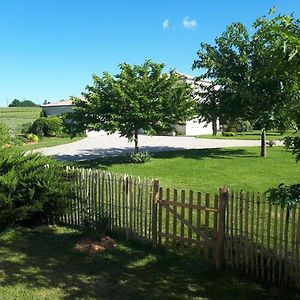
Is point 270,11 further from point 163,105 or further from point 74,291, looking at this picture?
point 74,291

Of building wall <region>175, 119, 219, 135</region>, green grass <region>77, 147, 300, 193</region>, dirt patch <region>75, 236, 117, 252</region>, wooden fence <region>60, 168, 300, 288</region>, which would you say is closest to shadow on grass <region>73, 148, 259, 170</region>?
green grass <region>77, 147, 300, 193</region>

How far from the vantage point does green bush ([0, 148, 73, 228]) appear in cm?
866

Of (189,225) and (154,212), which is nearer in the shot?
(189,225)

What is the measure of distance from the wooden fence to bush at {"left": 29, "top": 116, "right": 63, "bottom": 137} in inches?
1340

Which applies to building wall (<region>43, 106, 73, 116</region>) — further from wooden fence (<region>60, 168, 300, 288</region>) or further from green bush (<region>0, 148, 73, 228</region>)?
wooden fence (<region>60, 168, 300, 288</region>)

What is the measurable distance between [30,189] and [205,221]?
402 cm

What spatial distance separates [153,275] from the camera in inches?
264

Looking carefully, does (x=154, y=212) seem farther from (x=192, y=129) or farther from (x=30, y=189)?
(x=192, y=129)

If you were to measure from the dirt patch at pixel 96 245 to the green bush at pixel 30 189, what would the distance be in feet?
4.94

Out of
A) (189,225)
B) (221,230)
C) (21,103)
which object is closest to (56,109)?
(189,225)

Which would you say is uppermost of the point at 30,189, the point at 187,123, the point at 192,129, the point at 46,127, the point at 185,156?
the point at 187,123

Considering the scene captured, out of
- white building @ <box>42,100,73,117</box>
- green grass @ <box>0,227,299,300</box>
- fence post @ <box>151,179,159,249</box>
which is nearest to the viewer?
green grass @ <box>0,227,299,300</box>

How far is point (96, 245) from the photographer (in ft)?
26.3

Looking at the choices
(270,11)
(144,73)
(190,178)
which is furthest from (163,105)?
(270,11)
